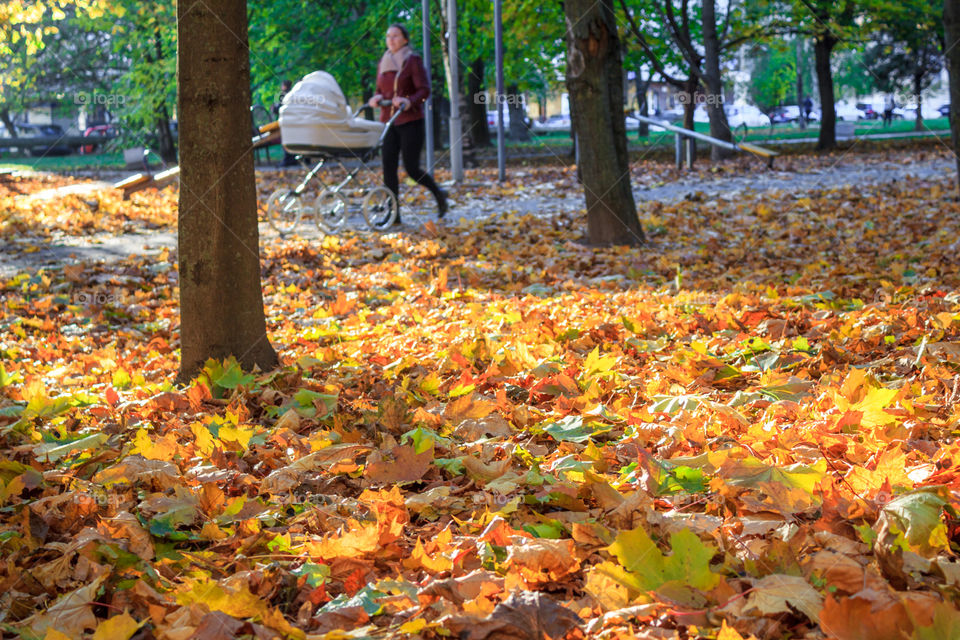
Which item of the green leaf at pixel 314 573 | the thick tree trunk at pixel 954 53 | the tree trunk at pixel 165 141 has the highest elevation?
the tree trunk at pixel 165 141

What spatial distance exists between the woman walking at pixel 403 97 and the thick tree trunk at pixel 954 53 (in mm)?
5384

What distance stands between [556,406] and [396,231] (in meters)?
6.86

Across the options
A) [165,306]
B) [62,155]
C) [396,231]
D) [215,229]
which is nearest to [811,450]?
[215,229]

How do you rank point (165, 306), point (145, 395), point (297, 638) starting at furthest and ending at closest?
point (165, 306) < point (145, 395) < point (297, 638)

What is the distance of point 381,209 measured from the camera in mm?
10148

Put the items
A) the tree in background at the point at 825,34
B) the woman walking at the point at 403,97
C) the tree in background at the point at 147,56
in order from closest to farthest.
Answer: the woman walking at the point at 403,97 < the tree in background at the point at 147,56 < the tree in background at the point at 825,34

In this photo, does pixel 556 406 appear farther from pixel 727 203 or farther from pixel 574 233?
pixel 727 203

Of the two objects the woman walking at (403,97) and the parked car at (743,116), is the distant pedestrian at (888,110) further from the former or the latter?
the woman walking at (403,97)

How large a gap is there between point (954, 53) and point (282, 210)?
743 cm

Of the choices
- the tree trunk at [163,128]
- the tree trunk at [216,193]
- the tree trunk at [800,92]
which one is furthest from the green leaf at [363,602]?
the tree trunk at [800,92]

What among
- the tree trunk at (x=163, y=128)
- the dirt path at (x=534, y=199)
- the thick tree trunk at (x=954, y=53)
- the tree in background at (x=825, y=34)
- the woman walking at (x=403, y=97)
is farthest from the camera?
the tree trunk at (x=163, y=128)

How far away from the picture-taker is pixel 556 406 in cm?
311

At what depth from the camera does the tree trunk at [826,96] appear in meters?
23.3

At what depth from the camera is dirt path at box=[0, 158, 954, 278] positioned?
8.52m
